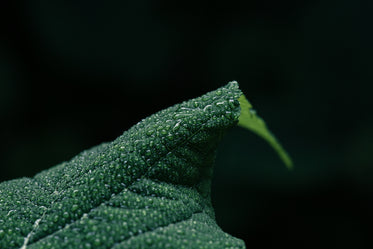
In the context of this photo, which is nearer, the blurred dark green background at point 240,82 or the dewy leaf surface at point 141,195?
the dewy leaf surface at point 141,195

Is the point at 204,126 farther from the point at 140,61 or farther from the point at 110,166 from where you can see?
the point at 140,61

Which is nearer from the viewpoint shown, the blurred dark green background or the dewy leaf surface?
the dewy leaf surface

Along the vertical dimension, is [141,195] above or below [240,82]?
below

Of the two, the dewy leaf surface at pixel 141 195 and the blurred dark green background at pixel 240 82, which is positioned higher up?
the blurred dark green background at pixel 240 82

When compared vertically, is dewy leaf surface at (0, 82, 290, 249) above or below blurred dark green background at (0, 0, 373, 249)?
below
